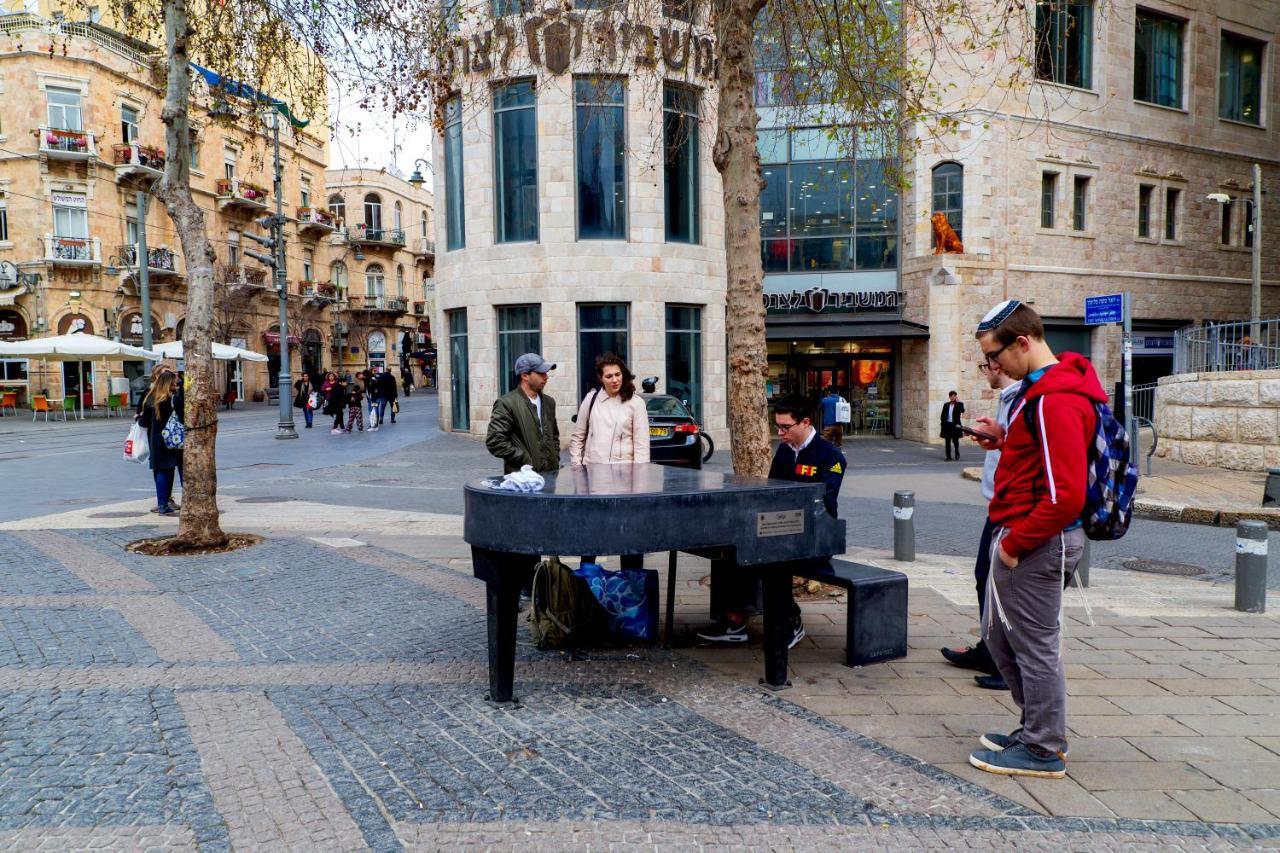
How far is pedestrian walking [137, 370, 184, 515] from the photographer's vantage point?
987 centimetres

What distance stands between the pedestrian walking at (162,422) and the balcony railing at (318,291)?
45486 mm

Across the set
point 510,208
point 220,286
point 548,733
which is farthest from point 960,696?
point 220,286

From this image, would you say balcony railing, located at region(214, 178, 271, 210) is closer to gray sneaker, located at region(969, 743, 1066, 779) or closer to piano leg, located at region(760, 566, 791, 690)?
piano leg, located at region(760, 566, 791, 690)

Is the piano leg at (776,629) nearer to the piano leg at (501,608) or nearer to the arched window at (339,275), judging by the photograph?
the piano leg at (501,608)

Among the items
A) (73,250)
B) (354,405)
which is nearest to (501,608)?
(354,405)

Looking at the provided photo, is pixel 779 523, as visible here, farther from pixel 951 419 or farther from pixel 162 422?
pixel 951 419

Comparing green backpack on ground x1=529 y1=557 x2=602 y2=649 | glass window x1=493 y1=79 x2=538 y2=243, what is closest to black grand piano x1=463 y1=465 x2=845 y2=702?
green backpack on ground x1=529 y1=557 x2=602 y2=649

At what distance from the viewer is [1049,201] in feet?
77.9

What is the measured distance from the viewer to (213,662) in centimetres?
506

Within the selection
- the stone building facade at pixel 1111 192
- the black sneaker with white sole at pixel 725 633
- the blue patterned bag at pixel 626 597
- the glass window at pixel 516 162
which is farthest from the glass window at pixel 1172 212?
the blue patterned bag at pixel 626 597

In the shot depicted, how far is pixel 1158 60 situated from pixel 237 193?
4011cm

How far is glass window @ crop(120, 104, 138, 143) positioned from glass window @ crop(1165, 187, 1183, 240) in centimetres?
4004

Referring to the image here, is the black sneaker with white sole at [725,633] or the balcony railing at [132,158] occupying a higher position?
the balcony railing at [132,158]

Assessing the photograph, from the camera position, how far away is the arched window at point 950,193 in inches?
899
